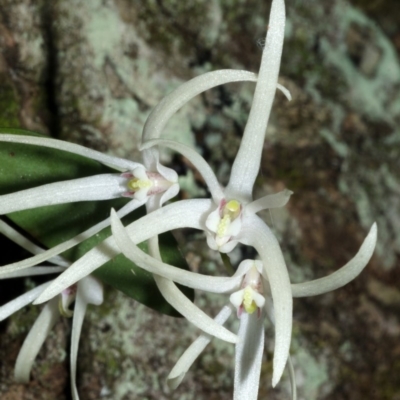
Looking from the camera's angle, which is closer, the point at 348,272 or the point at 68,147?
the point at 348,272

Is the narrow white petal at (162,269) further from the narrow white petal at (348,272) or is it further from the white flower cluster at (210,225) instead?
the narrow white petal at (348,272)

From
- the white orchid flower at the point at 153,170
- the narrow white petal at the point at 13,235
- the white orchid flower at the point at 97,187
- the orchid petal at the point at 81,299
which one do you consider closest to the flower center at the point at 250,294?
the white orchid flower at the point at 153,170

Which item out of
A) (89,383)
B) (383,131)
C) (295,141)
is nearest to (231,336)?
(89,383)

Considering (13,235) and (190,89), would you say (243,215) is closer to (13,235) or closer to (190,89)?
(190,89)

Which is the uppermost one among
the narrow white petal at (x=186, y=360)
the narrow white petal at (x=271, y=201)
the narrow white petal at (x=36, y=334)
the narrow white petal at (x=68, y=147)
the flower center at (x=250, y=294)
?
the narrow white petal at (x=68, y=147)

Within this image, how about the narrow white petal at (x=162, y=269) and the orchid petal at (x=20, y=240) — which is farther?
the orchid petal at (x=20, y=240)

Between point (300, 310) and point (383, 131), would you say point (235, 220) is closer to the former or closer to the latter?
point (300, 310)

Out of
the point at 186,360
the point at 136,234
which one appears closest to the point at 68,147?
the point at 136,234
